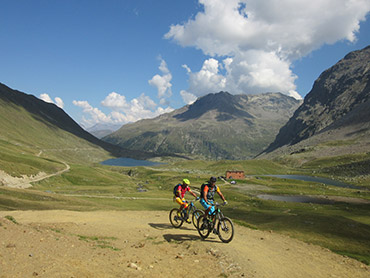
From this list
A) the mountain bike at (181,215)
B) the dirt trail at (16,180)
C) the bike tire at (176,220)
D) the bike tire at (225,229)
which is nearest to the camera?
the bike tire at (225,229)

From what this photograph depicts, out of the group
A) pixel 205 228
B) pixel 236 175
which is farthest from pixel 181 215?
pixel 236 175

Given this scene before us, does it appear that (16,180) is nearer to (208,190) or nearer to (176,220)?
(176,220)

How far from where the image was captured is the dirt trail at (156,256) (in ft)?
43.1

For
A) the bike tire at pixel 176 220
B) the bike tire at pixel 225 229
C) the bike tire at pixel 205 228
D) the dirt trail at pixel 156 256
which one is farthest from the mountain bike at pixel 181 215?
the bike tire at pixel 225 229

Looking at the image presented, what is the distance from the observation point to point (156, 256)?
1659 centimetres

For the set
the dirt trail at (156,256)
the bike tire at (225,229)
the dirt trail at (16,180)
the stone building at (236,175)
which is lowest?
the dirt trail at (16,180)

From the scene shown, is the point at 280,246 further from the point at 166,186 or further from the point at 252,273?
the point at 166,186

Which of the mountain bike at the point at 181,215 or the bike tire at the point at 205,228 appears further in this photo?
the mountain bike at the point at 181,215

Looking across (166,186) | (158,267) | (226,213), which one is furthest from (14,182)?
(158,267)

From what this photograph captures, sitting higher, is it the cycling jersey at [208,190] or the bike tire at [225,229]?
the cycling jersey at [208,190]

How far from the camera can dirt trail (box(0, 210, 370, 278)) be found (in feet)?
43.1

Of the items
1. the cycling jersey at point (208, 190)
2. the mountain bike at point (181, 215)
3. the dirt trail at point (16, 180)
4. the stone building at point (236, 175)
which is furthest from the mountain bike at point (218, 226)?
the stone building at point (236, 175)

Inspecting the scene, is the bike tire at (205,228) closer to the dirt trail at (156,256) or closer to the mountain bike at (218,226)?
the mountain bike at (218,226)

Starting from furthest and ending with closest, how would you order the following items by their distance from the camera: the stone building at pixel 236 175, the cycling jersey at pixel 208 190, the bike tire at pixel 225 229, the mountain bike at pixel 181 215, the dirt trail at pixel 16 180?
1. the stone building at pixel 236 175
2. the dirt trail at pixel 16 180
3. the mountain bike at pixel 181 215
4. the cycling jersey at pixel 208 190
5. the bike tire at pixel 225 229
